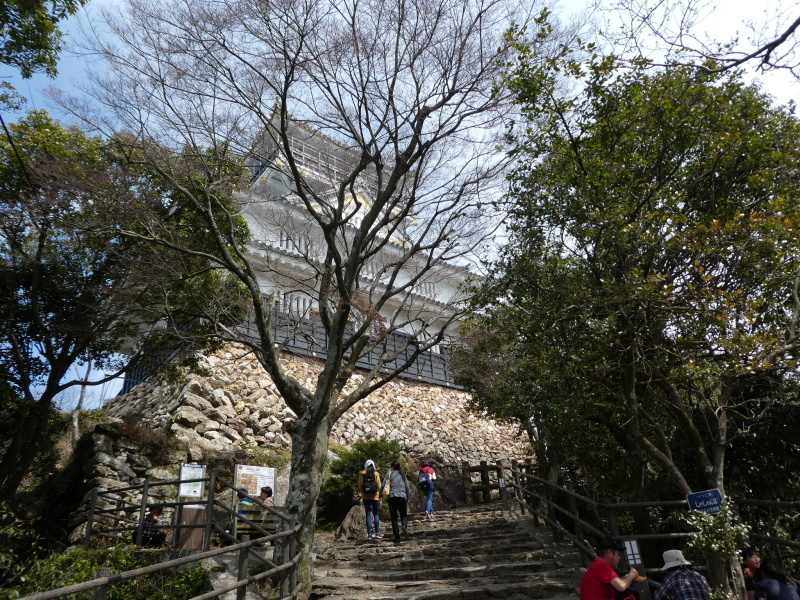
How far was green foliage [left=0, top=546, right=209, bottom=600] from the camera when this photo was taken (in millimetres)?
7363

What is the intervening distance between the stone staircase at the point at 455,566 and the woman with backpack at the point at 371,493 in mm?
249

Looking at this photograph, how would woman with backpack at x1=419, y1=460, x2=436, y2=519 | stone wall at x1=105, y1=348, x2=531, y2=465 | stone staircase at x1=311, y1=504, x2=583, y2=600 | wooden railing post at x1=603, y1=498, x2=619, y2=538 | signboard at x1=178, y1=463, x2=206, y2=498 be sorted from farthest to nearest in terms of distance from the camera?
stone wall at x1=105, y1=348, x2=531, y2=465, woman with backpack at x1=419, y1=460, x2=436, y2=519, signboard at x1=178, y1=463, x2=206, y2=498, stone staircase at x1=311, y1=504, x2=583, y2=600, wooden railing post at x1=603, y1=498, x2=619, y2=538

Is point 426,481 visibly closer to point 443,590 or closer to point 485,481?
point 485,481

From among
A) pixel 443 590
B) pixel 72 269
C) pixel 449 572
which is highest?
pixel 72 269

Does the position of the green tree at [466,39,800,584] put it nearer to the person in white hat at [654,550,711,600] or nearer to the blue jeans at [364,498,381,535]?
the person in white hat at [654,550,711,600]

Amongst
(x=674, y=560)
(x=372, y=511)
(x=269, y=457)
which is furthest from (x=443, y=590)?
(x=269, y=457)

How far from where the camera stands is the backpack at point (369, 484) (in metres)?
10.9

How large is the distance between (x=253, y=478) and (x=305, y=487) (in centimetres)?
354

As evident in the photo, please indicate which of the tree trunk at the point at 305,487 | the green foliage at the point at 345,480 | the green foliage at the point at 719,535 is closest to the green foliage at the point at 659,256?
the green foliage at the point at 719,535

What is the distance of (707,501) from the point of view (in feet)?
19.6

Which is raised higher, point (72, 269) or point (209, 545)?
point (72, 269)

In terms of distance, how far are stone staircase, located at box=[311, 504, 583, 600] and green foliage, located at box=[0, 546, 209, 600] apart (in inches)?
67.6

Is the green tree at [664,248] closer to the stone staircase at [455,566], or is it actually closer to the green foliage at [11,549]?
the stone staircase at [455,566]

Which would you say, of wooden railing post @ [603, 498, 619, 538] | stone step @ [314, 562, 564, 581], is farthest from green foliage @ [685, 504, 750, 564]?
stone step @ [314, 562, 564, 581]
